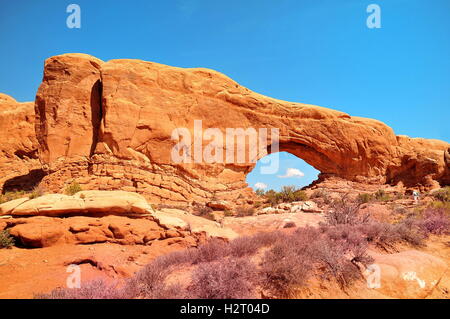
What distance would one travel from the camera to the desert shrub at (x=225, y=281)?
3682mm

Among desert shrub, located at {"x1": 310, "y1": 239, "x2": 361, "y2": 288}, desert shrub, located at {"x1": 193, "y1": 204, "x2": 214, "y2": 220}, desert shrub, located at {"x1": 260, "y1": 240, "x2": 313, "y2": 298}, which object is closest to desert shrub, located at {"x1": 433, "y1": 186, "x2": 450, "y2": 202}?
desert shrub, located at {"x1": 193, "y1": 204, "x2": 214, "y2": 220}

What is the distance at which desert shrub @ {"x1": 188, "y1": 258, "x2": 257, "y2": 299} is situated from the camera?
3.68 metres

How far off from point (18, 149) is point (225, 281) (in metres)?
21.3

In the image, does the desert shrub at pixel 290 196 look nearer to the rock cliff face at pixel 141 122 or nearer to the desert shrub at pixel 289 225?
the rock cliff face at pixel 141 122

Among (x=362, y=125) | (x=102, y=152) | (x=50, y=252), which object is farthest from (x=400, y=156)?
(x=50, y=252)

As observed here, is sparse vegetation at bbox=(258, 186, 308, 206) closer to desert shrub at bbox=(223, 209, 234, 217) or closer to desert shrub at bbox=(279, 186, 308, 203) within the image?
desert shrub at bbox=(279, 186, 308, 203)

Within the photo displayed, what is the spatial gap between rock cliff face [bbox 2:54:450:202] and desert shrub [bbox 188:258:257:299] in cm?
964

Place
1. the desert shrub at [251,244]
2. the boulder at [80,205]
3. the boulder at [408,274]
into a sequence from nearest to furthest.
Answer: the boulder at [408,274]
the desert shrub at [251,244]
the boulder at [80,205]

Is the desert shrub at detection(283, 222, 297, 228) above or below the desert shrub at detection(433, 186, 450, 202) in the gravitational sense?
below

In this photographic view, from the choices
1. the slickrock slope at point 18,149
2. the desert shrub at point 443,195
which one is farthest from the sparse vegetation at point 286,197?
the slickrock slope at point 18,149

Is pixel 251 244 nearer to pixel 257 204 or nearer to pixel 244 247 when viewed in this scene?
pixel 244 247

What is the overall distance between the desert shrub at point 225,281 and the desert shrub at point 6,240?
14.6ft

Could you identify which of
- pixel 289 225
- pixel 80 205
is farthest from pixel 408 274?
pixel 80 205
